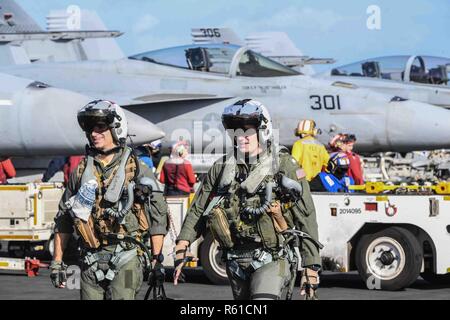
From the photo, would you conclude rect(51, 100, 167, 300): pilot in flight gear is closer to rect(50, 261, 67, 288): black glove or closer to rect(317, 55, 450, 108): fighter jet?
rect(50, 261, 67, 288): black glove

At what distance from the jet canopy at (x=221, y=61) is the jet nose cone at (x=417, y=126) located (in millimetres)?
1990

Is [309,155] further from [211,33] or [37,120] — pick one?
[211,33]

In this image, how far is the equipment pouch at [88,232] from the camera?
19.3ft

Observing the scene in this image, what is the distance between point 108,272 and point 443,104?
1725cm

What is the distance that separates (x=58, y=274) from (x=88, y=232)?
11.2 inches

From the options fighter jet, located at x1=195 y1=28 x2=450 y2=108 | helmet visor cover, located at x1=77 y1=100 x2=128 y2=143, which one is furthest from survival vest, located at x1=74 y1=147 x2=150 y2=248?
fighter jet, located at x1=195 y1=28 x2=450 y2=108

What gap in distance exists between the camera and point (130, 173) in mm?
6031

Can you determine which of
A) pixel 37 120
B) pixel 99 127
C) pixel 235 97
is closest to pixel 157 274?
pixel 99 127

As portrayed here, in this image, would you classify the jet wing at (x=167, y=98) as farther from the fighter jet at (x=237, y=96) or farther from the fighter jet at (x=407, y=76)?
the fighter jet at (x=407, y=76)

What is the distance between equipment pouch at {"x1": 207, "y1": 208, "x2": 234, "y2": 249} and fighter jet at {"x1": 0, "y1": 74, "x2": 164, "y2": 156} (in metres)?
5.18

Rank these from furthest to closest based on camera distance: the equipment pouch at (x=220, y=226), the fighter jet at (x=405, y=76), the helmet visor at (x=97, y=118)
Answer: the fighter jet at (x=405, y=76) < the helmet visor at (x=97, y=118) < the equipment pouch at (x=220, y=226)

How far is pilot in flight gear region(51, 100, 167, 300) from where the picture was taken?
5.82m

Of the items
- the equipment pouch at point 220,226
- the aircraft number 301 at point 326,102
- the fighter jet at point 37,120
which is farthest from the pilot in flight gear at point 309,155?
the equipment pouch at point 220,226
